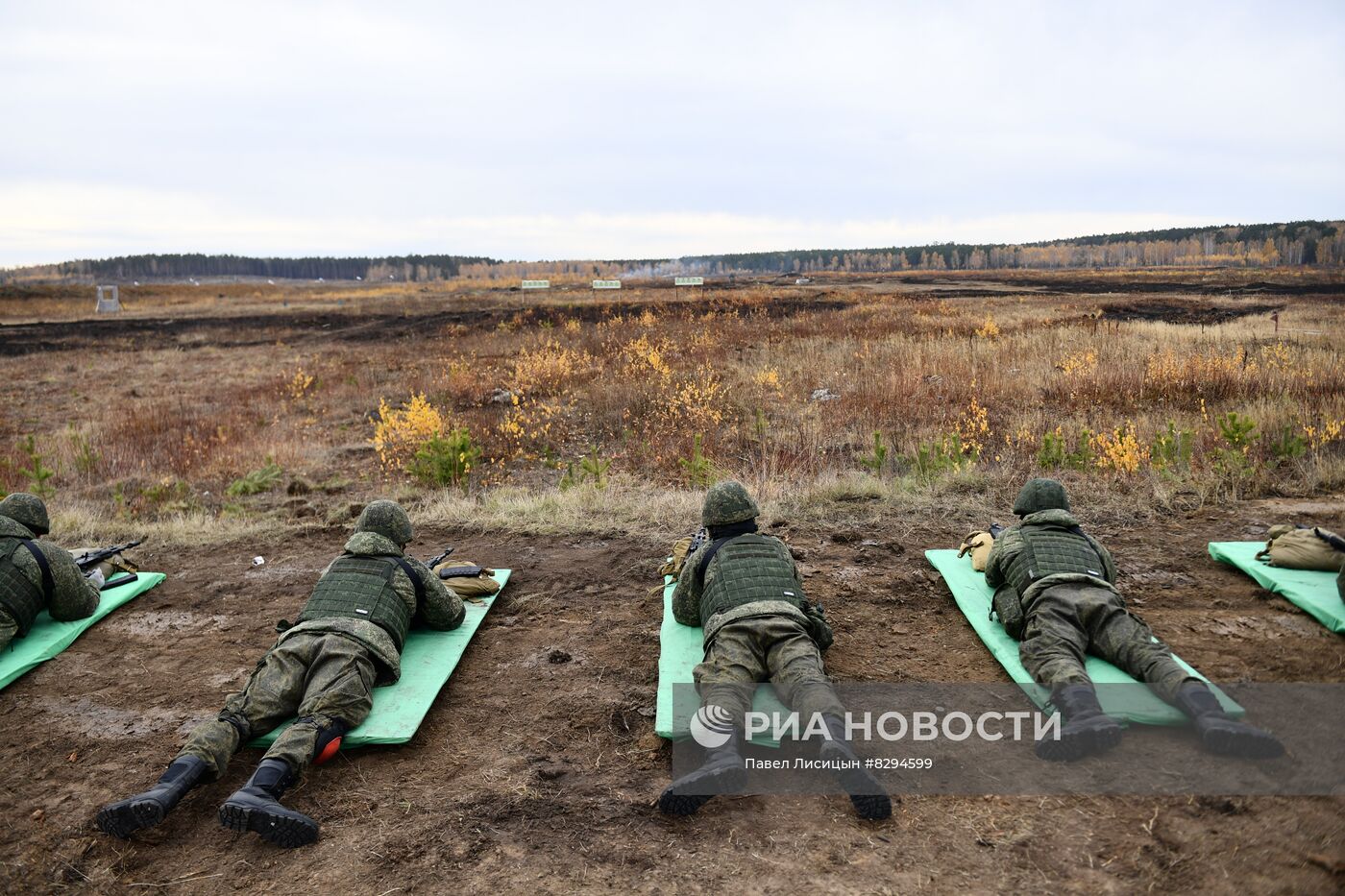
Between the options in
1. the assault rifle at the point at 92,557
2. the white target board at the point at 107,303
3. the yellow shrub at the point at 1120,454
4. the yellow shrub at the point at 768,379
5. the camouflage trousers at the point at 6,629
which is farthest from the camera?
the white target board at the point at 107,303

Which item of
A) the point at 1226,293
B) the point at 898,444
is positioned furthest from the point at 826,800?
the point at 1226,293

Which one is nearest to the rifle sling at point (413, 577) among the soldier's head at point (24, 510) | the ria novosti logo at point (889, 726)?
the ria novosti logo at point (889, 726)

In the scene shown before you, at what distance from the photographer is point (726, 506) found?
479 cm

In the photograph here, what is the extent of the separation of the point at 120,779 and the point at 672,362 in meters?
13.6

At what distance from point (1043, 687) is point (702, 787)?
1.94 metres

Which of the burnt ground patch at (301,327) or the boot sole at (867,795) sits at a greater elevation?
the burnt ground patch at (301,327)

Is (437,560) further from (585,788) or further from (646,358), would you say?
(646,358)

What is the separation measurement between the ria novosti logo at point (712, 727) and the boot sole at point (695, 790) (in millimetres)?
270

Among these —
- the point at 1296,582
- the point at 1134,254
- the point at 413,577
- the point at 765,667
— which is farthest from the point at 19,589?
the point at 1134,254

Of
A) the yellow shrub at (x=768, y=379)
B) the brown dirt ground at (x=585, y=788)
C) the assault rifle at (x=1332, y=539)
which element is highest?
the yellow shrub at (x=768, y=379)

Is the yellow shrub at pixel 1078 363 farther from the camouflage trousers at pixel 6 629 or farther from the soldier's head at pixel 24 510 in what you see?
the camouflage trousers at pixel 6 629

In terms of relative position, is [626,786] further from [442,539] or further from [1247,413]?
[1247,413]

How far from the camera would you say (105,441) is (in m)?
12.8

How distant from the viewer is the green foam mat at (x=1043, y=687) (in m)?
3.79
